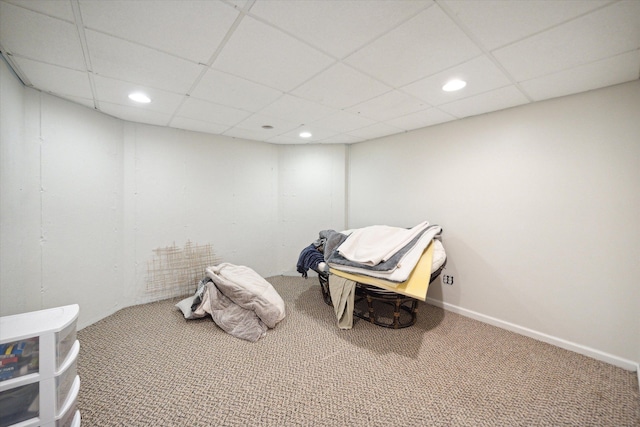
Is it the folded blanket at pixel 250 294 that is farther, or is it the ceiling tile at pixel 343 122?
the ceiling tile at pixel 343 122

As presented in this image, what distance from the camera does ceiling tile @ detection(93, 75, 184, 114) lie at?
1.94 metres

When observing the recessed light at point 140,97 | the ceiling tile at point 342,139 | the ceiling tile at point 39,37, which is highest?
the ceiling tile at point 342,139

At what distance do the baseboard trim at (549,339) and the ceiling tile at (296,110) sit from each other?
2.60 meters

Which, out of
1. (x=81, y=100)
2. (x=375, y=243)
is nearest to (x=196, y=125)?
(x=81, y=100)

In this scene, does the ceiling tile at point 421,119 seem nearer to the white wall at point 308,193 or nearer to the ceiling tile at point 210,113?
the white wall at point 308,193

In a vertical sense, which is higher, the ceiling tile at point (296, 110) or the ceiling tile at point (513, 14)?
the ceiling tile at point (296, 110)

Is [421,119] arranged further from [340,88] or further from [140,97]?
[140,97]

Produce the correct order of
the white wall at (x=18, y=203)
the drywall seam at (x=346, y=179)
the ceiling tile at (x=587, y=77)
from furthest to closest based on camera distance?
1. the drywall seam at (x=346, y=179)
2. the white wall at (x=18, y=203)
3. the ceiling tile at (x=587, y=77)

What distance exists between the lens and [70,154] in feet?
7.73

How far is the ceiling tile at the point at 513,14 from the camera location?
1140 mm

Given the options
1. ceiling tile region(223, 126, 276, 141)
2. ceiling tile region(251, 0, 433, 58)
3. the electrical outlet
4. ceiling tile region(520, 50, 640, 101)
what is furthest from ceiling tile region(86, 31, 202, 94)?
the electrical outlet

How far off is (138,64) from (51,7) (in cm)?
49

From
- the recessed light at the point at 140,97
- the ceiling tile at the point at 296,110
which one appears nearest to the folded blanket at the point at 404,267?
the ceiling tile at the point at 296,110

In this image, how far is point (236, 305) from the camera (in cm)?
265
